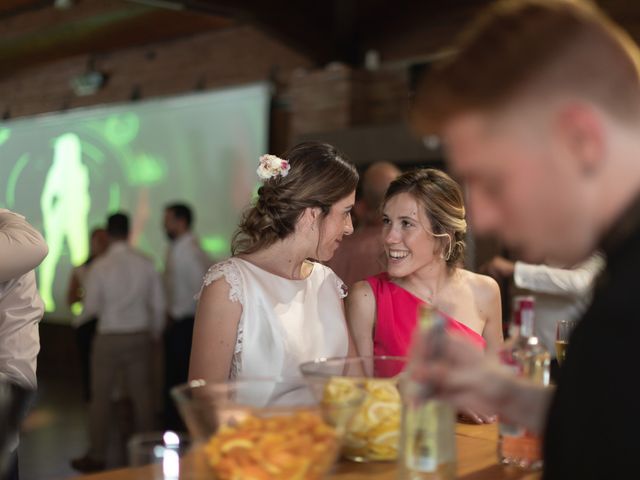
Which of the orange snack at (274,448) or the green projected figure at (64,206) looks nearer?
the orange snack at (274,448)

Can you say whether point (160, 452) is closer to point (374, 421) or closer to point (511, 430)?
point (374, 421)

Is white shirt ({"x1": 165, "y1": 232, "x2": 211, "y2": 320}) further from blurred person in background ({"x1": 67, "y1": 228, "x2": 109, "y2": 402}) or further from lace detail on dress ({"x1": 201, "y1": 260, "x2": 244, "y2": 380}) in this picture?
lace detail on dress ({"x1": 201, "y1": 260, "x2": 244, "y2": 380})

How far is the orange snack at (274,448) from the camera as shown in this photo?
46.5 inches

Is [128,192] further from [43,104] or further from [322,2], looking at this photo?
[322,2]

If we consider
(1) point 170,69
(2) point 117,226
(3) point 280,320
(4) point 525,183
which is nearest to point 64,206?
(1) point 170,69

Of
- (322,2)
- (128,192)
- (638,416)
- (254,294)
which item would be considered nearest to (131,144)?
(128,192)

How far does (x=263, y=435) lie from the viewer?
46.8 inches

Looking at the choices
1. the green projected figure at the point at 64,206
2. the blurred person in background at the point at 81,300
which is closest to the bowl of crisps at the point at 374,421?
the blurred person in background at the point at 81,300

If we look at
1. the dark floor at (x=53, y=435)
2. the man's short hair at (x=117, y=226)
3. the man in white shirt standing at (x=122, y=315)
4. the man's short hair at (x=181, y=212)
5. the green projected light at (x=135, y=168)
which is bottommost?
the dark floor at (x=53, y=435)

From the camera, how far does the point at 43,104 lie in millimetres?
10039

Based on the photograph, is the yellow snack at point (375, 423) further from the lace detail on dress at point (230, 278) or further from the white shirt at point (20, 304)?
the white shirt at point (20, 304)

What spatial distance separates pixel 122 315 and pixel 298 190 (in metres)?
3.63

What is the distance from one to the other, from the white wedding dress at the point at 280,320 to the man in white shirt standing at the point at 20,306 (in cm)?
53

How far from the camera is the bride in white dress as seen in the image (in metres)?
2.35
